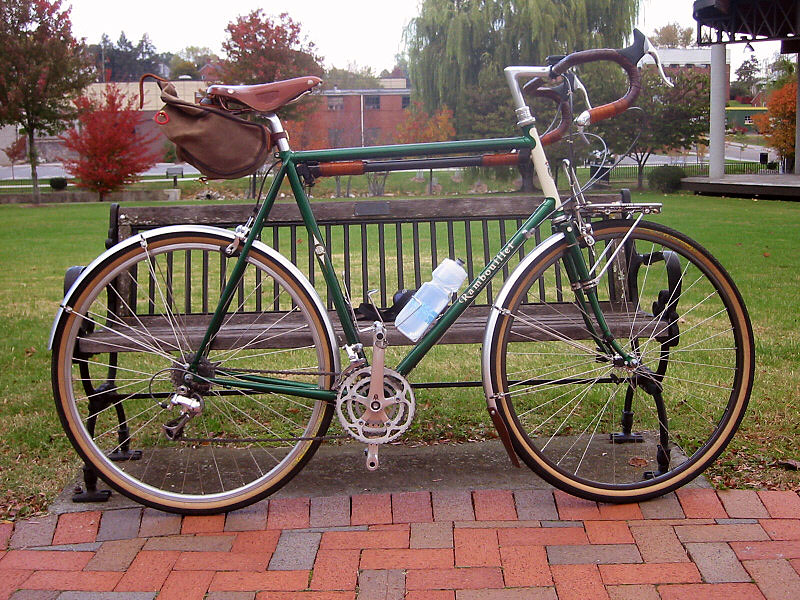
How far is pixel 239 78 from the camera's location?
31609 mm

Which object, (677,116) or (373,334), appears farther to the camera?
(677,116)

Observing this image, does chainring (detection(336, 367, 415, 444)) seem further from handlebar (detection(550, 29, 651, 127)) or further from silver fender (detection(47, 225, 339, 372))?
handlebar (detection(550, 29, 651, 127))

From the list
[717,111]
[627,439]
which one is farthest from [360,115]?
[627,439]

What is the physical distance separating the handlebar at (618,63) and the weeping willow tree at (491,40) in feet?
92.8

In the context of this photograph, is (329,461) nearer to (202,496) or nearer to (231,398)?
(202,496)

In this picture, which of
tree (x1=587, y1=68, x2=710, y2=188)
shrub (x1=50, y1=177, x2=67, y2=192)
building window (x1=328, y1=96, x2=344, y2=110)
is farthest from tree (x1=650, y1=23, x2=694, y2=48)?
shrub (x1=50, y1=177, x2=67, y2=192)

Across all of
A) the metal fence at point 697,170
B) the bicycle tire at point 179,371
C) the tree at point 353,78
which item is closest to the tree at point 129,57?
the tree at point 353,78

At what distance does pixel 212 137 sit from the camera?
2.98 m

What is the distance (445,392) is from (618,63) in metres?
2.20

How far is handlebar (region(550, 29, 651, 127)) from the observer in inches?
116

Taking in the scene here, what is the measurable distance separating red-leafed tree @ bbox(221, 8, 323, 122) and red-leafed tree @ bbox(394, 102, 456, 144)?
3.68 metres

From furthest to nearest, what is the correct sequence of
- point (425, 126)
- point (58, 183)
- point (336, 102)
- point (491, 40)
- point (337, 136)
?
point (336, 102), point (337, 136), point (58, 183), point (425, 126), point (491, 40)

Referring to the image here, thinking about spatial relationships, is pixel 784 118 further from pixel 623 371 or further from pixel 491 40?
pixel 623 371

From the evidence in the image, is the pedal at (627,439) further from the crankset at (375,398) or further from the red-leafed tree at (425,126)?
the red-leafed tree at (425,126)
